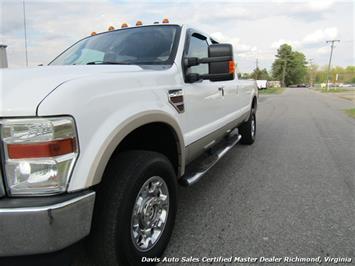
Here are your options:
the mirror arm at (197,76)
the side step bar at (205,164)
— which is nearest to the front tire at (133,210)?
the side step bar at (205,164)

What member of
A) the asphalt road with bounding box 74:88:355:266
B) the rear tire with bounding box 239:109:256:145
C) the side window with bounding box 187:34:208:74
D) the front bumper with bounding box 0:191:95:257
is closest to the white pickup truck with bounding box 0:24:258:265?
the front bumper with bounding box 0:191:95:257

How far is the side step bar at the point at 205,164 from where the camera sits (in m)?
3.01

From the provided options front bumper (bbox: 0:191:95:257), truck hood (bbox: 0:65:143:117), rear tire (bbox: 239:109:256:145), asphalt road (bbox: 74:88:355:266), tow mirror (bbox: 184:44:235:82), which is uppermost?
tow mirror (bbox: 184:44:235:82)

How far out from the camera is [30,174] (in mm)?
1562

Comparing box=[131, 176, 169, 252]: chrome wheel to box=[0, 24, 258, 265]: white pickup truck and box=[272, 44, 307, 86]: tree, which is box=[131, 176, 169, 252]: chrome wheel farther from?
box=[272, 44, 307, 86]: tree

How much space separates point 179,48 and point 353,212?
7.96ft

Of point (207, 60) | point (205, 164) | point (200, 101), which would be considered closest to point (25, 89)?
point (207, 60)

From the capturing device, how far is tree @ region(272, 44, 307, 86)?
9875 centimetres

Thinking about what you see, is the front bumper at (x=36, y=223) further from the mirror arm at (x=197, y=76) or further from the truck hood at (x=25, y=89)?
the mirror arm at (x=197, y=76)

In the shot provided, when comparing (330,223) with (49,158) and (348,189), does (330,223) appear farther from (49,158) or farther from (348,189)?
(49,158)

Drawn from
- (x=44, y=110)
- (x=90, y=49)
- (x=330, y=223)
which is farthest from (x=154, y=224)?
(x=90, y=49)

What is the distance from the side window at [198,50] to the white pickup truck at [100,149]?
0.20 m

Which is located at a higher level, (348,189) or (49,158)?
(49,158)

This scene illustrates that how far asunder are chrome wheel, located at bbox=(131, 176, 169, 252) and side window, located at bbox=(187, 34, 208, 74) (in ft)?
3.93
